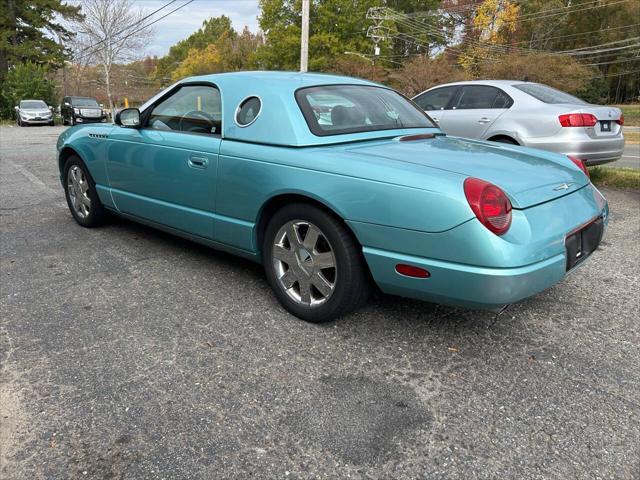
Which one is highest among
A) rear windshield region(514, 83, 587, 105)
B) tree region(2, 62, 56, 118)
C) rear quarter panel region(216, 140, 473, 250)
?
tree region(2, 62, 56, 118)

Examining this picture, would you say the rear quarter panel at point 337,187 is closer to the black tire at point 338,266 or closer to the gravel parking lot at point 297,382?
the black tire at point 338,266

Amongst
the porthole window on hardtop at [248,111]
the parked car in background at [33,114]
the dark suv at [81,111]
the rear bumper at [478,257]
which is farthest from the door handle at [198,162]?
the parked car in background at [33,114]

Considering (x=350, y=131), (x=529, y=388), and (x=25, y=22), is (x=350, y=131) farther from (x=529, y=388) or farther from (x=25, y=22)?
(x=25, y=22)

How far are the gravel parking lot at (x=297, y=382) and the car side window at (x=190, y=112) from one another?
110 centimetres

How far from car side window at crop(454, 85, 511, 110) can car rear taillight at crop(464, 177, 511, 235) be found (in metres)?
4.74

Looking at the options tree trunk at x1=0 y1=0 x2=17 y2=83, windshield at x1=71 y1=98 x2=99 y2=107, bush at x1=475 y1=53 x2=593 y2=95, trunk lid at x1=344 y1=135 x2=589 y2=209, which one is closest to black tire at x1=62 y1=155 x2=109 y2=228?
trunk lid at x1=344 y1=135 x2=589 y2=209

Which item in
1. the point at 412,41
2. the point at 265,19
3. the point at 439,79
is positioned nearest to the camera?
the point at 439,79

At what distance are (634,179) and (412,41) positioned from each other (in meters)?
53.4

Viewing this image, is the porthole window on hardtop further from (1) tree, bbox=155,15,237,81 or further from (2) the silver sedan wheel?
(1) tree, bbox=155,15,237,81

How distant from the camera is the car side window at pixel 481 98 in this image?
666cm

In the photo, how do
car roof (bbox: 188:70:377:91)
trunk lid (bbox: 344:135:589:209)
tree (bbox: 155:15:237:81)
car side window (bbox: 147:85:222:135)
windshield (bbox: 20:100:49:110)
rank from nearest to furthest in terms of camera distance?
trunk lid (bbox: 344:135:589:209)
car roof (bbox: 188:70:377:91)
car side window (bbox: 147:85:222:135)
windshield (bbox: 20:100:49:110)
tree (bbox: 155:15:237:81)

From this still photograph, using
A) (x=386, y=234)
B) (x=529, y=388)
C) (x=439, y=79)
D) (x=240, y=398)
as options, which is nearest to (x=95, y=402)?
(x=240, y=398)

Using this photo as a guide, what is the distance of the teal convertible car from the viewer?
2373mm

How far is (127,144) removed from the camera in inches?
160
